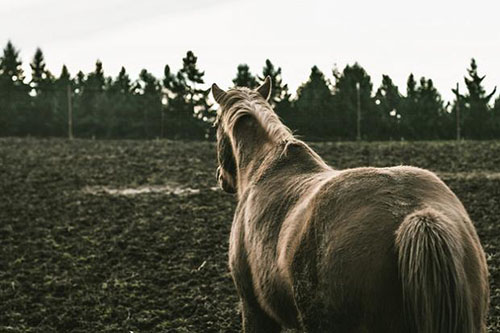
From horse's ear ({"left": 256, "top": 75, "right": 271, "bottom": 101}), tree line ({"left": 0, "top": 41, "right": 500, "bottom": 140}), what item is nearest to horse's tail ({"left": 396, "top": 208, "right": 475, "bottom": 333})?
horse's ear ({"left": 256, "top": 75, "right": 271, "bottom": 101})

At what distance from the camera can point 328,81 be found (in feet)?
102

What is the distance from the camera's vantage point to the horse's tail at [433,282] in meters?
2.14

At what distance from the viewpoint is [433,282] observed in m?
2.15

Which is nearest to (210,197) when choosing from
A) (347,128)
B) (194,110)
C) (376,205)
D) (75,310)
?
(75,310)

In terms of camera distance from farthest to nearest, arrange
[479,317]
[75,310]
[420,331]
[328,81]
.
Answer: [328,81]
[75,310]
[479,317]
[420,331]

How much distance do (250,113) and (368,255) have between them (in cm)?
186

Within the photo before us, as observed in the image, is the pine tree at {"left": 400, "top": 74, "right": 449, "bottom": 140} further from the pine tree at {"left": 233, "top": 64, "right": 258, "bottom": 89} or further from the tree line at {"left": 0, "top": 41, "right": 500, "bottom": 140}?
the pine tree at {"left": 233, "top": 64, "right": 258, "bottom": 89}

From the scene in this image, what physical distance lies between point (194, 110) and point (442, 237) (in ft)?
72.5

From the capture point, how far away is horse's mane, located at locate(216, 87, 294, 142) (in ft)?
12.4

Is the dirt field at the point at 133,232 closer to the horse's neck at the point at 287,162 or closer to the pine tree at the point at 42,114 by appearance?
the horse's neck at the point at 287,162

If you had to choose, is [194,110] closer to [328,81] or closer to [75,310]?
[328,81]

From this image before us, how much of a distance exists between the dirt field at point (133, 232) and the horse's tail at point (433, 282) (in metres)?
3.34

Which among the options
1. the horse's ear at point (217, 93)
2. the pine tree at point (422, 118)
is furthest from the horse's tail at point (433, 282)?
the pine tree at point (422, 118)

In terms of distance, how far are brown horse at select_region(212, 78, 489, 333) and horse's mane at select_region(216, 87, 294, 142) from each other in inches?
20.0
